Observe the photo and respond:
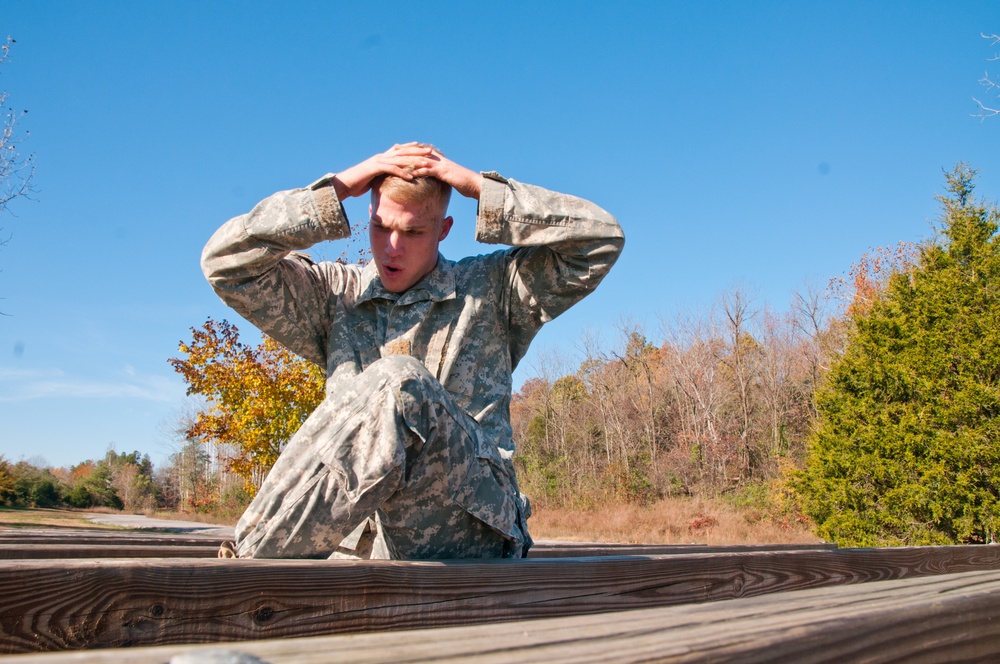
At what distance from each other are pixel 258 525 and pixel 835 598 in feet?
4.51

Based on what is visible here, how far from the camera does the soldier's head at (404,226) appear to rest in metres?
2.65

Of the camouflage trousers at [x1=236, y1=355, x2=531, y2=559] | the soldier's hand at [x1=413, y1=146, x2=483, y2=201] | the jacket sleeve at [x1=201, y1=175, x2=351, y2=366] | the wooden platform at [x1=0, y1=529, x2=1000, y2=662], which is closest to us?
the wooden platform at [x1=0, y1=529, x2=1000, y2=662]

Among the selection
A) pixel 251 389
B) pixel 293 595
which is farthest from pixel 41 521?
pixel 293 595

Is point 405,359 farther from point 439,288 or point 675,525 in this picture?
point 675,525

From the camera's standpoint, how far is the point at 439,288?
111 inches

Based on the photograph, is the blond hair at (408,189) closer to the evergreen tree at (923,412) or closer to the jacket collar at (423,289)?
the jacket collar at (423,289)

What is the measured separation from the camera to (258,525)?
6.26 feet

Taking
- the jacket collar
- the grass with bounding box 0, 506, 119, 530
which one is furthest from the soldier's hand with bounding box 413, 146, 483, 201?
the grass with bounding box 0, 506, 119, 530

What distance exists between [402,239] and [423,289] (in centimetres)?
21

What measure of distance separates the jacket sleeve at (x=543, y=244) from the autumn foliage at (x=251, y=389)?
35.3 ft

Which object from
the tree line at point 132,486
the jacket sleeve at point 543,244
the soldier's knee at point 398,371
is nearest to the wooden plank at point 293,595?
the soldier's knee at point 398,371

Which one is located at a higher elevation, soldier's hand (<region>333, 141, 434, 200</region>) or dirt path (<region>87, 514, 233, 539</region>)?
soldier's hand (<region>333, 141, 434, 200</region>)

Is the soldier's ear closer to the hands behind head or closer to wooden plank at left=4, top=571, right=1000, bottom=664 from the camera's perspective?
the hands behind head

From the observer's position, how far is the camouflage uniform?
191 cm
